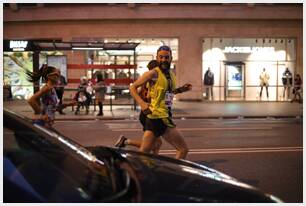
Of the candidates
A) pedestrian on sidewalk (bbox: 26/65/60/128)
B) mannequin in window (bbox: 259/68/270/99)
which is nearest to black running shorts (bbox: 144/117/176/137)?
pedestrian on sidewalk (bbox: 26/65/60/128)

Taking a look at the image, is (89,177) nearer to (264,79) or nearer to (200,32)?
(200,32)

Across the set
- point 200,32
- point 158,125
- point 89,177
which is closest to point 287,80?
point 200,32

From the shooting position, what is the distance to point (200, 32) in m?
27.4

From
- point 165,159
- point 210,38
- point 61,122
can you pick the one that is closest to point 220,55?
point 210,38

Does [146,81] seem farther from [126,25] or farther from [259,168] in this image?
[126,25]

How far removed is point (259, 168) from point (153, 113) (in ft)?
7.56

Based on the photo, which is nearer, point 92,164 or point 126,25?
point 92,164

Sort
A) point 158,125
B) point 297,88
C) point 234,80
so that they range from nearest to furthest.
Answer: point 158,125 → point 297,88 → point 234,80

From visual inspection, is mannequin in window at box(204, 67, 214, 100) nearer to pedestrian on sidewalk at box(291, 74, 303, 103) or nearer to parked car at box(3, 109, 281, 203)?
pedestrian on sidewalk at box(291, 74, 303, 103)

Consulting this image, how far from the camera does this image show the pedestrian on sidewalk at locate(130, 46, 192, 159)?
641 cm

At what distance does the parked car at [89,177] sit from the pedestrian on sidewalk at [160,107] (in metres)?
2.64

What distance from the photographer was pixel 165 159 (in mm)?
3895

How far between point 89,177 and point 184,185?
1.84 ft

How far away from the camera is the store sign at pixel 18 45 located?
69.7 ft
